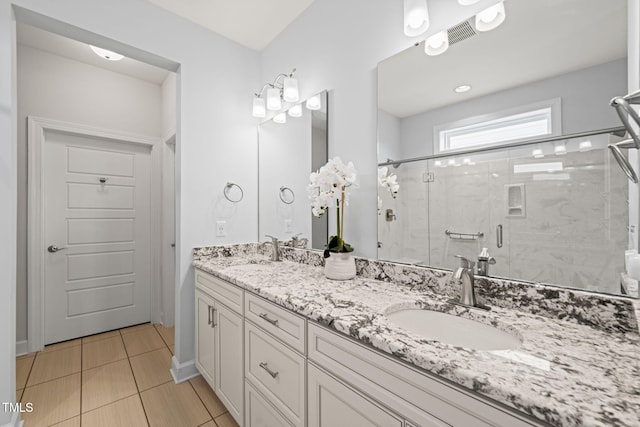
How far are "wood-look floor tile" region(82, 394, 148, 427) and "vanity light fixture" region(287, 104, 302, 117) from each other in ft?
7.21

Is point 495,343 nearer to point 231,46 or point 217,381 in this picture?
point 217,381

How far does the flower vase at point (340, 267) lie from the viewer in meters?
1.44

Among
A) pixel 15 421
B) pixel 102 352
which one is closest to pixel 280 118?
pixel 15 421

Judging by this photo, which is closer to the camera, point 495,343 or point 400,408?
point 400,408

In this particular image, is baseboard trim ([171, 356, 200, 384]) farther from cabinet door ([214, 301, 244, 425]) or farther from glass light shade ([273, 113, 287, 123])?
glass light shade ([273, 113, 287, 123])

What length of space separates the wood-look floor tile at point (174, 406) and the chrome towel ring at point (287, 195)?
4.80ft

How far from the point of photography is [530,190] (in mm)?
1008

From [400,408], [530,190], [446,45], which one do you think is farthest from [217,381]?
[446,45]

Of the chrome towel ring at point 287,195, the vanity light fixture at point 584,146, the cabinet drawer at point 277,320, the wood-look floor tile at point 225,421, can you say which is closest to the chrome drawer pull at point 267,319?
the cabinet drawer at point 277,320

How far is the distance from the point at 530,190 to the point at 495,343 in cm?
55

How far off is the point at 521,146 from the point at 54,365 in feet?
11.3

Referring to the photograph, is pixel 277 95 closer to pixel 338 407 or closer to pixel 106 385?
pixel 338 407

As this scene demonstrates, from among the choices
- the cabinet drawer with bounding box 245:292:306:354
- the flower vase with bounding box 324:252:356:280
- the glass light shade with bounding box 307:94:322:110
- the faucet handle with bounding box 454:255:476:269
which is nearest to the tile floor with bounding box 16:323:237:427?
the cabinet drawer with bounding box 245:292:306:354

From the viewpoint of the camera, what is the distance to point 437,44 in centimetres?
127
